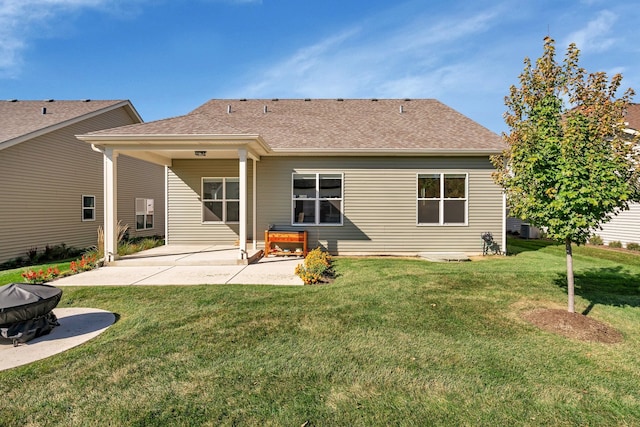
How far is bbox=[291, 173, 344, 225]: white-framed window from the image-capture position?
33.8 feet

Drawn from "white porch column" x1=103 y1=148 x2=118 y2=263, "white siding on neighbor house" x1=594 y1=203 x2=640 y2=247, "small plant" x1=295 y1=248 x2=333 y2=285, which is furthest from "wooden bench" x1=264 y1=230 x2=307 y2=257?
"white siding on neighbor house" x1=594 y1=203 x2=640 y2=247

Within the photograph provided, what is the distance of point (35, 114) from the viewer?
12.8m

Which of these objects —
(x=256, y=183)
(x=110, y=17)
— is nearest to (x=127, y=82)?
(x=110, y=17)

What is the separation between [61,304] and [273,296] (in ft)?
11.9

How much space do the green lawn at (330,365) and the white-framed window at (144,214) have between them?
1158cm

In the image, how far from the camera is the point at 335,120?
12297 millimetres

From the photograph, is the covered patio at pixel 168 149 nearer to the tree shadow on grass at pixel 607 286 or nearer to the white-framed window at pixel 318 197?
the white-framed window at pixel 318 197

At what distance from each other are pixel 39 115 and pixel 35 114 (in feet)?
0.88

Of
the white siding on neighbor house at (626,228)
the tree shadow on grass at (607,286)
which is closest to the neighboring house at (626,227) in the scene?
the white siding on neighbor house at (626,228)

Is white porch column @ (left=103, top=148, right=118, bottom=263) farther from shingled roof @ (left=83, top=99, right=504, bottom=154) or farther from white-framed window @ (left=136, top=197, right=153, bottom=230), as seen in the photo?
white-framed window @ (left=136, top=197, right=153, bottom=230)

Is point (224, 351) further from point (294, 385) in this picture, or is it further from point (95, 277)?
point (95, 277)

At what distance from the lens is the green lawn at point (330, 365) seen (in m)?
2.51

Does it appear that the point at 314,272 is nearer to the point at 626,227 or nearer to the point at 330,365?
the point at 330,365

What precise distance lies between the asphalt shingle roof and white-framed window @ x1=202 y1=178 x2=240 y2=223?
6486 millimetres
